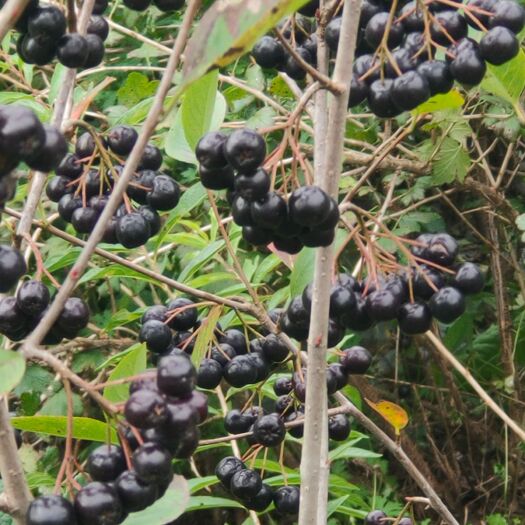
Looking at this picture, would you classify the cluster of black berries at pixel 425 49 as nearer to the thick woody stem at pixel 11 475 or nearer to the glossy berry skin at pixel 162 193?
the glossy berry skin at pixel 162 193

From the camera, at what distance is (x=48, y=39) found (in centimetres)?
109

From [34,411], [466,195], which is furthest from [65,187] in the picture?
[466,195]

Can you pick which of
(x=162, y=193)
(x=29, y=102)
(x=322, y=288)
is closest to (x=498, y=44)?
(x=322, y=288)

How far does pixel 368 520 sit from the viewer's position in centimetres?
172

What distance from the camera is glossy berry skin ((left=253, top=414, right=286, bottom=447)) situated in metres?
1.38

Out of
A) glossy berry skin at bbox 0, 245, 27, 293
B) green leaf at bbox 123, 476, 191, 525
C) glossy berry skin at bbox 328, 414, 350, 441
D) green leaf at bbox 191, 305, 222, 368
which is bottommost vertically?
glossy berry skin at bbox 328, 414, 350, 441

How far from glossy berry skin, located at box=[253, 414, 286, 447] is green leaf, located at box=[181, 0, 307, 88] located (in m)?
0.72

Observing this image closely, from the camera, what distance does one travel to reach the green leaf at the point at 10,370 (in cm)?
77

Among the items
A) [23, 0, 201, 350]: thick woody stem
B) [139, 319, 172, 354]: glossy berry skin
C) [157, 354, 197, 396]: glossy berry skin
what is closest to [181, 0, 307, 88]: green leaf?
[23, 0, 201, 350]: thick woody stem

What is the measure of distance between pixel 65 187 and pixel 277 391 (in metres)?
0.48

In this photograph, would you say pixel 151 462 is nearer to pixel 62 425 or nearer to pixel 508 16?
pixel 62 425

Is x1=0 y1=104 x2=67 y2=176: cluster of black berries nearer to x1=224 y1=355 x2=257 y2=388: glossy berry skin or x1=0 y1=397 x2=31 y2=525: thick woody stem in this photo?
x1=0 y1=397 x2=31 y2=525: thick woody stem

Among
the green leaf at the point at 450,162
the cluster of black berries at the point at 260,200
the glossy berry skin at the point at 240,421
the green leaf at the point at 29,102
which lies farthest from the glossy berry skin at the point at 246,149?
the green leaf at the point at 450,162

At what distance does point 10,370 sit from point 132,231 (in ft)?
1.72
